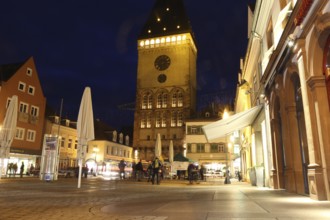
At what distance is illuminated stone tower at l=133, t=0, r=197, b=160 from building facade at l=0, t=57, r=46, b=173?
1312 inches

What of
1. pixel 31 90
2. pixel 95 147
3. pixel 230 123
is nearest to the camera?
pixel 230 123

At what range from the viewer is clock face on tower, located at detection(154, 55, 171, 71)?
7775 cm

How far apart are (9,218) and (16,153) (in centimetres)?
3726

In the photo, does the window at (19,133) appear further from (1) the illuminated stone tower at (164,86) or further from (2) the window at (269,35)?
(1) the illuminated stone tower at (164,86)

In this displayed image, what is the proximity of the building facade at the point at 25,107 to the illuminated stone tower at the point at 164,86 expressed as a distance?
3333 centimetres

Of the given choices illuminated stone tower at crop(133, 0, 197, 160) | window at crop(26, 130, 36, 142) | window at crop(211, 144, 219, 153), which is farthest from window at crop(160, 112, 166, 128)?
window at crop(26, 130, 36, 142)

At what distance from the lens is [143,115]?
7581 cm

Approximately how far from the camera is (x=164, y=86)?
3009 inches

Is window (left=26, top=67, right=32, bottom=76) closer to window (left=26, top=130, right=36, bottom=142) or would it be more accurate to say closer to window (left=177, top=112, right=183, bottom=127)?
window (left=26, top=130, right=36, bottom=142)

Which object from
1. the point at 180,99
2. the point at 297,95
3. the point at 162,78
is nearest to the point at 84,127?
the point at 297,95

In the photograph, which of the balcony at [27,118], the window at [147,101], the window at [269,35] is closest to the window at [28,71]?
the balcony at [27,118]

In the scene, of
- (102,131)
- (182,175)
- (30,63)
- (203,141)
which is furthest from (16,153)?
(203,141)

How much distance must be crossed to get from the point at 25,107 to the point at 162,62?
43310 millimetres

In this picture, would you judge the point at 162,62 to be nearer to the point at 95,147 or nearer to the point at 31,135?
the point at 95,147
